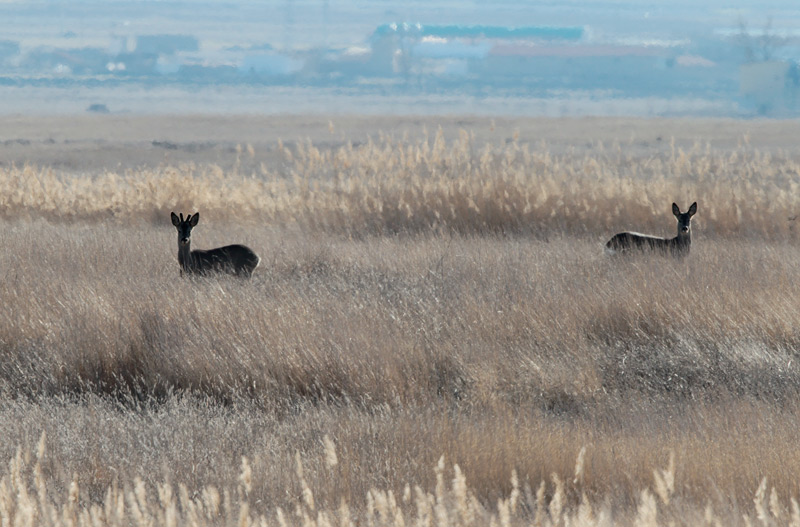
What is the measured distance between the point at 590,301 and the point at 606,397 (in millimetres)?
1704

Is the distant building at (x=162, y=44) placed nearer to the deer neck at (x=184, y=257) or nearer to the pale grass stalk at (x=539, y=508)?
the deer neck at (x=184, y=257)

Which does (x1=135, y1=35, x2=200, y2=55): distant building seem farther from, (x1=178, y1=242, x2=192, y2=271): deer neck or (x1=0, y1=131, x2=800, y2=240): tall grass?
(x1=178, y1=242, x2=192, y2=271): deer neck

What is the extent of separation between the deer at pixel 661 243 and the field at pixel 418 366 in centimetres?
29

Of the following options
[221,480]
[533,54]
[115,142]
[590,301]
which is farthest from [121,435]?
[533,54]

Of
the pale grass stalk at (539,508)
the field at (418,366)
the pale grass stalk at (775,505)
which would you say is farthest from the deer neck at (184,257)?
the pale grass stalk at (775,505)

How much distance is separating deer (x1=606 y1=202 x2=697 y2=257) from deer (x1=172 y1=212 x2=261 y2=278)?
11.3 feet

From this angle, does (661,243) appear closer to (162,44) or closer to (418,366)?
(418,366)

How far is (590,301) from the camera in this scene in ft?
25.0

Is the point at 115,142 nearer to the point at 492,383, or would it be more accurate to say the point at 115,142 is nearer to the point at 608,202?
the point at 608,202

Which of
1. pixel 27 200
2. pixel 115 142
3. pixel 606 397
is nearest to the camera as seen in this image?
pixel 606 397

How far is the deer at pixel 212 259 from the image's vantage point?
8900 mm

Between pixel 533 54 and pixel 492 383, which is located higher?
pixel 533 54

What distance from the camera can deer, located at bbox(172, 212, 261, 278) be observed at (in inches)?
350

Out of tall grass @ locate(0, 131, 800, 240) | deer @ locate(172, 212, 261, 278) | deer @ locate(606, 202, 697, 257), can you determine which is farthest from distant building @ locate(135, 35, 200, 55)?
deer @ locate(606, 202, 697, 257)
